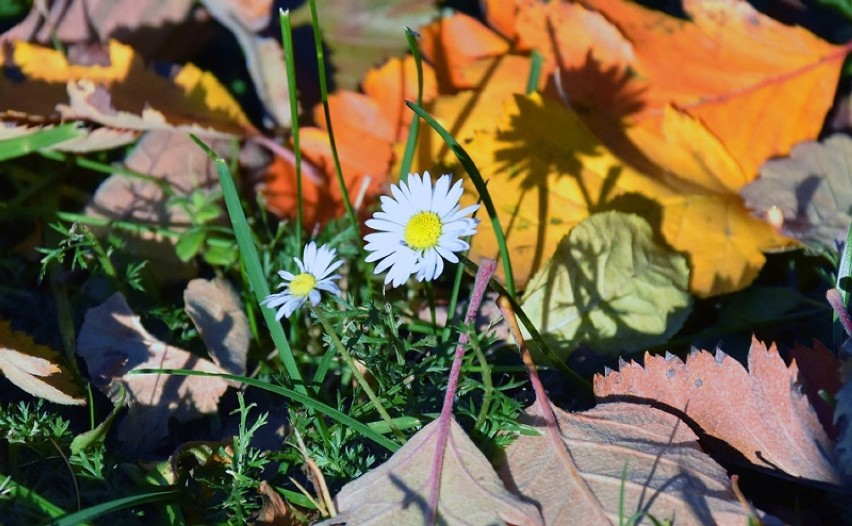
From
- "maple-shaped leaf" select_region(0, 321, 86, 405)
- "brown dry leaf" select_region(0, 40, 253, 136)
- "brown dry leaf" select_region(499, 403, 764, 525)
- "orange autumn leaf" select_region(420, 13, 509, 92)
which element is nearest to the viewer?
"brown dry leaf" select_region(499, 403, 764, 525)

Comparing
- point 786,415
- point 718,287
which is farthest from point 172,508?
point 718,287

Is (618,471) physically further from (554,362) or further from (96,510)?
(96,510)

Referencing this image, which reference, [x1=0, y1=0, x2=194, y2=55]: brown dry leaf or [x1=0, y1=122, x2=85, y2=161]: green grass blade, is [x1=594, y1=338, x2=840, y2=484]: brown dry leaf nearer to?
[x1=0, y1=122, x2=85, y2=161]: green grass blade

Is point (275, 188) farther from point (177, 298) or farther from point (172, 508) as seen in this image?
point (172, 508)

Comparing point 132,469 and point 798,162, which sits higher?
point 798,162

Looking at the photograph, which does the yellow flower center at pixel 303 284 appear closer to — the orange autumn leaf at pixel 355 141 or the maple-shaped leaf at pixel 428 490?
the maple-shaped leaf at pixel 428 490

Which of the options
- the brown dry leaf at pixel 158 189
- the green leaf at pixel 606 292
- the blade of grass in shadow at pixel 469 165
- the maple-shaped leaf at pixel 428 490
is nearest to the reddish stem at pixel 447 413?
the maple-shaped leaf at pixel 428 490

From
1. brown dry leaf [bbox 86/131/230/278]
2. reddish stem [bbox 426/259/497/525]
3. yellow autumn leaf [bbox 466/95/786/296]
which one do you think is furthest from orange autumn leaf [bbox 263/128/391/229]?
reddish stem [bbox 426/259/497/525]
